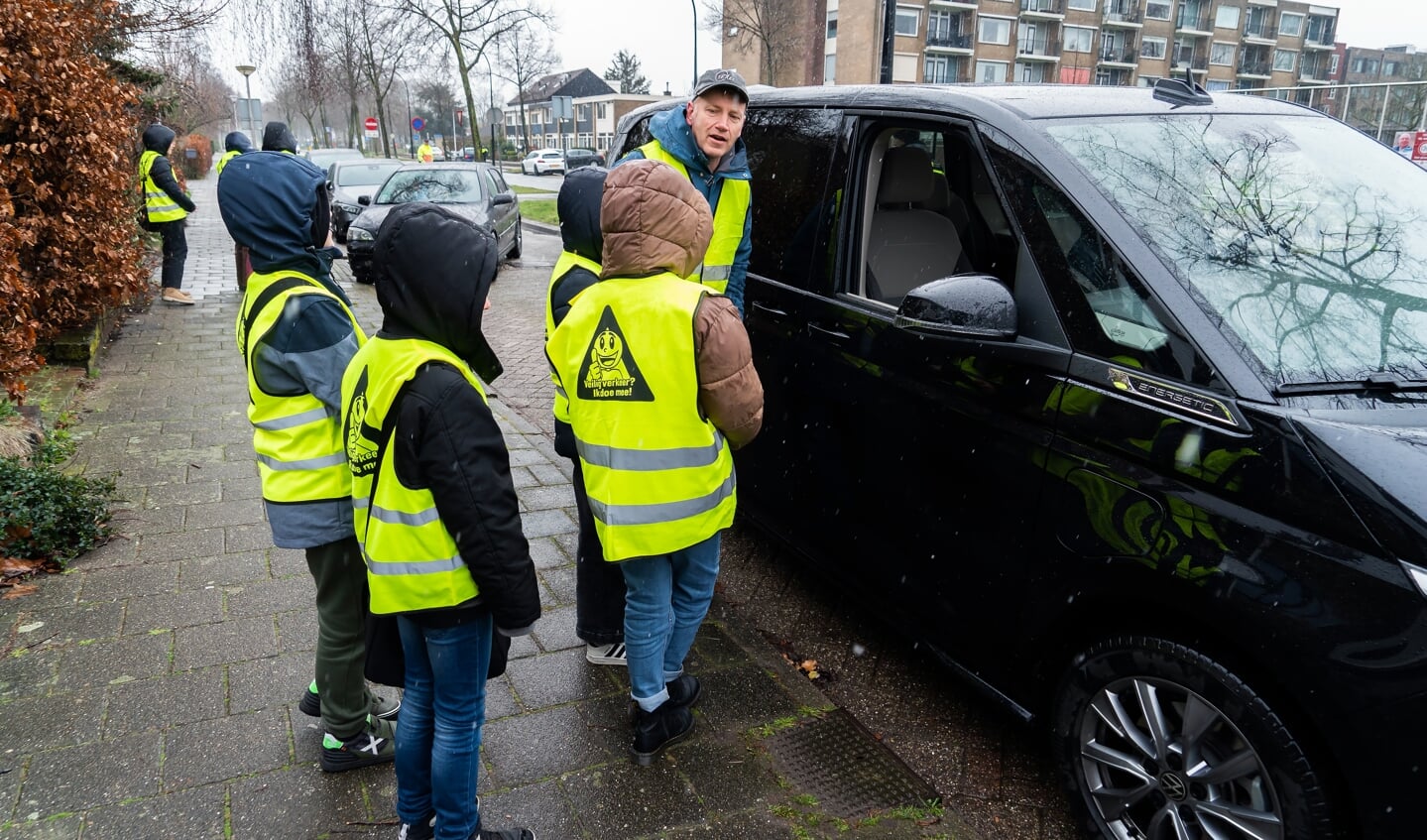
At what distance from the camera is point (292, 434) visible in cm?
254

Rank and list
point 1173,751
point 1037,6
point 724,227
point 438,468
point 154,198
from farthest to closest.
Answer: point 1037,6 < point 154,198 < point 724,227 < point 1173,751 < point 438,468

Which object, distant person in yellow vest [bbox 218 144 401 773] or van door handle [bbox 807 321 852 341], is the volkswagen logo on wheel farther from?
distant person in yellow vest [bbox 218 144 401 773]

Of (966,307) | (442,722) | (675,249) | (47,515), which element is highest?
(675,249)

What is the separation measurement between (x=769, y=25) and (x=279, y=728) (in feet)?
151

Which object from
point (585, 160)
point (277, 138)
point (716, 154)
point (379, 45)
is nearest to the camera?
point (716, 154)

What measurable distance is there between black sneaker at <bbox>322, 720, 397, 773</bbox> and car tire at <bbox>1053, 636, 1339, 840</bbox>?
6.41ft

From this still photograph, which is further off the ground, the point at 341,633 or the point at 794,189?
the point at 794,189

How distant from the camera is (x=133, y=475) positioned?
16.4ft

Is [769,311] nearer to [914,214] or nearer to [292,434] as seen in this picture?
[914,214]

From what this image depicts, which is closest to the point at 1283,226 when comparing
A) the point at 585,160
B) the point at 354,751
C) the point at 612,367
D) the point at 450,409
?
the point at 612,367

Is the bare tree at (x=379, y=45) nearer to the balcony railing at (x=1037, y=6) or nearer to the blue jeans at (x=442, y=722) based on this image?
the blue jeans at (x=442, y=722)

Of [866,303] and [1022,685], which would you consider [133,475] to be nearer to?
[866,303]

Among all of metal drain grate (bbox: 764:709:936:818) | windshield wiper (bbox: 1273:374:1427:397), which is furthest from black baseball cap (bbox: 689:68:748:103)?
metal drain grate (bbox: 764:709:936:818)

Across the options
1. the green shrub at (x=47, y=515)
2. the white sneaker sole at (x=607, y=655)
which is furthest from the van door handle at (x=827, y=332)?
the green shrub at (x=47, y=515)
